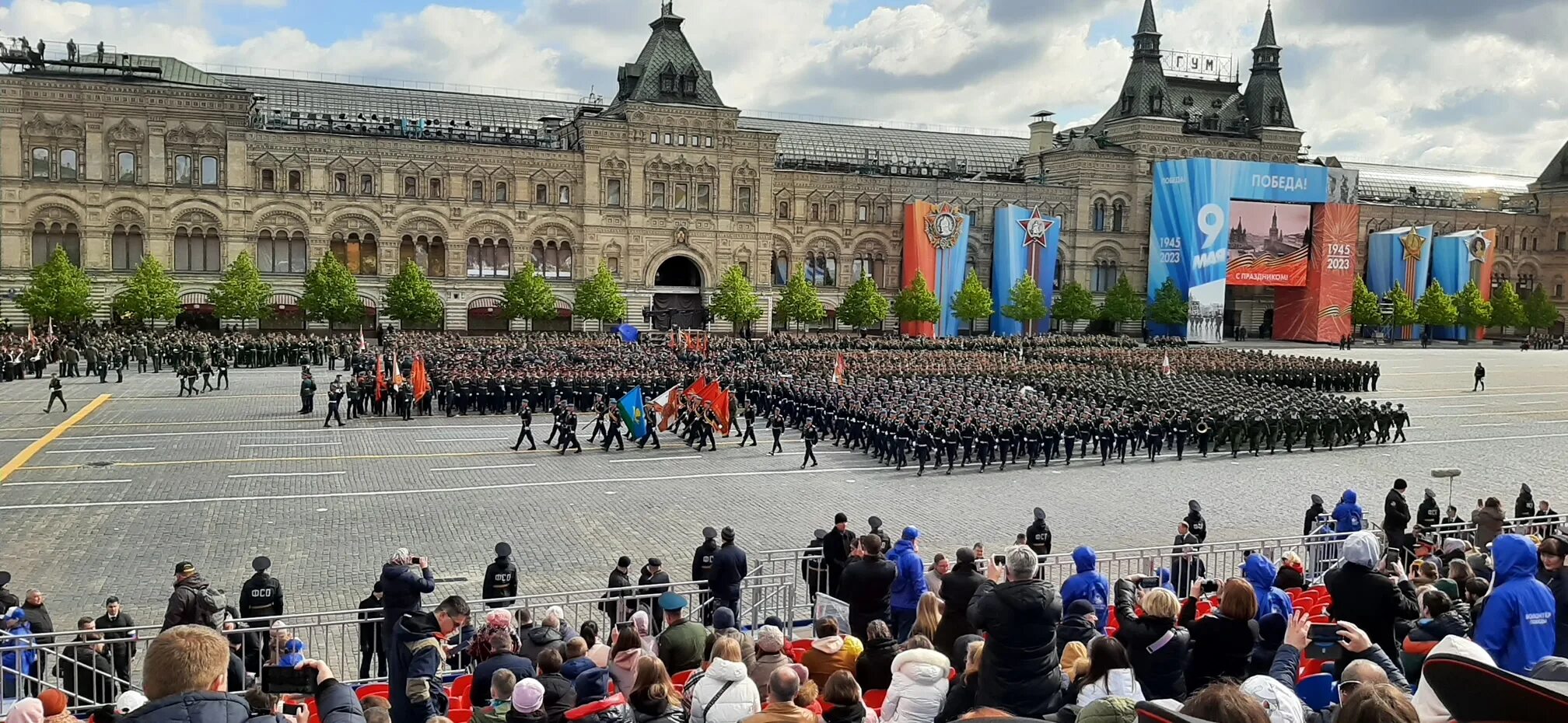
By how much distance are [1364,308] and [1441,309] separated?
549 cm

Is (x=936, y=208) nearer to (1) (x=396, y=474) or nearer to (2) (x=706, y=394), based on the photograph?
(2) (x=706, y=394)

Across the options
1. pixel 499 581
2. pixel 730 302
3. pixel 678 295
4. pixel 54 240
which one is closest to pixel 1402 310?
pixel 730 302

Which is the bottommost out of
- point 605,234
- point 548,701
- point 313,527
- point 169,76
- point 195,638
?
point 313,527

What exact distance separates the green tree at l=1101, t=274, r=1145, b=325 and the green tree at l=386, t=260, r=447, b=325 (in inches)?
1692

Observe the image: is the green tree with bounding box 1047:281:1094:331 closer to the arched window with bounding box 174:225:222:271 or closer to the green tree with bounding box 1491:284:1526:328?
the green tree with bounding box 1491:284:1526:328

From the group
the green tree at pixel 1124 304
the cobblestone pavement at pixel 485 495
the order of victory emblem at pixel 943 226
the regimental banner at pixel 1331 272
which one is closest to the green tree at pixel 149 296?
the cobblestone pavement at pixel 485 495

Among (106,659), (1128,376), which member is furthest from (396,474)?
(1128,376)

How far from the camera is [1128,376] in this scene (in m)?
42.0

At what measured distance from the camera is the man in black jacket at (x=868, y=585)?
403 inches

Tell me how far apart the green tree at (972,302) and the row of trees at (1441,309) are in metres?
27.4

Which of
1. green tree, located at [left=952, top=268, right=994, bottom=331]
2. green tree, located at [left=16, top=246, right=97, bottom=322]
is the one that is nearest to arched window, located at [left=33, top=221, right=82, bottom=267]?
green tree, located at [left=16, top=246, right=97, bottom=322]

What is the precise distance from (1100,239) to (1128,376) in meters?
40.6

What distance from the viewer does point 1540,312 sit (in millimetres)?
86812

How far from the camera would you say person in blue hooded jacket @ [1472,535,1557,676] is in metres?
7.02
